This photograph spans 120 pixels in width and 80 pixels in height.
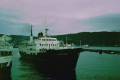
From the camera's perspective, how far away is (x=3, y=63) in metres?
15.9

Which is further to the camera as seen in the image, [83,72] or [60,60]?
[83,72]

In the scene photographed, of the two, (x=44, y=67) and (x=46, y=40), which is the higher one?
(x=46, y=40)

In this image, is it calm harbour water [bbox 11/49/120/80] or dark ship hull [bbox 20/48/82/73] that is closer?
calm harbour water [bbox 11/49/120/80]

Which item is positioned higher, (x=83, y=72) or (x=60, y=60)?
(x=60, y=60)

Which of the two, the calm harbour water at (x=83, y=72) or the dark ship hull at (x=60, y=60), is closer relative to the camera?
the calm harbour water at (x=83, y=72)

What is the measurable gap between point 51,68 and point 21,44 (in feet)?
55.9

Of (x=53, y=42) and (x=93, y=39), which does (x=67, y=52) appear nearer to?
(x=53, y=42)

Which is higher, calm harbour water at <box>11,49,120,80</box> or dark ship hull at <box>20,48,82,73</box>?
dark ship hull at <box>20,48,82,73</box>

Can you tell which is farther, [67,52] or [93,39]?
[93,39]

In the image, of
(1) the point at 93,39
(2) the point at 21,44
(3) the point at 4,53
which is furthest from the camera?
(1) the point at 93,39

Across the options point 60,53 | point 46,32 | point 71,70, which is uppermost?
point 46,32

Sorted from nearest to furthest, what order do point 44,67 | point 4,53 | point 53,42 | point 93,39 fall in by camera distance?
point 4,53, point 44,67, point 53,42, point 93,39

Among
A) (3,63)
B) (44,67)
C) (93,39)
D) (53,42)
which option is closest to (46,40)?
(53,42)

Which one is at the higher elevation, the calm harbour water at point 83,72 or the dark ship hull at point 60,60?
the dark ship hull at point 60,60
